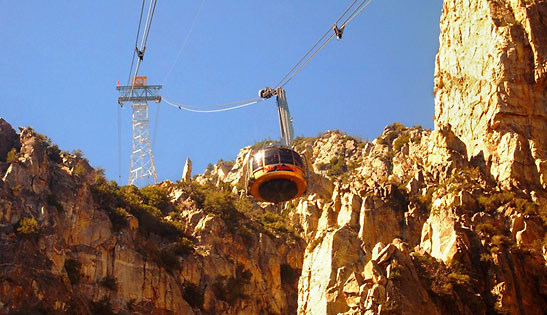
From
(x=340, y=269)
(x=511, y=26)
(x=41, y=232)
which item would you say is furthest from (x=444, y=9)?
(x=41, y=232)

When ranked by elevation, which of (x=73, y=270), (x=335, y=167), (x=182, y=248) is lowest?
(x=73, y=270)

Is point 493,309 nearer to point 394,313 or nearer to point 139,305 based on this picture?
point 394,313

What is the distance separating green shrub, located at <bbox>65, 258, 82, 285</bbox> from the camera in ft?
215

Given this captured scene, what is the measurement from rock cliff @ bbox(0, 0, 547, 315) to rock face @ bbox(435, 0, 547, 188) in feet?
0.32

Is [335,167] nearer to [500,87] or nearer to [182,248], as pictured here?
[500,87]

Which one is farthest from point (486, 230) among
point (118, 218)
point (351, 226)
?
point (118, 218)

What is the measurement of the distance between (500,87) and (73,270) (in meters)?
28.6

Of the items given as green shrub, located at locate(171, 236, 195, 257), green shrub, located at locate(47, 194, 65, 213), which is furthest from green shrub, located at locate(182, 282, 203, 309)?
green shrub, located at locate(47, 194, 65, 213)

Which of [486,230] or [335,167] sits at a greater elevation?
[335,167]

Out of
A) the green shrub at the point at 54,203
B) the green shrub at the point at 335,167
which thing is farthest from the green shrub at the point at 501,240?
the green shrub at the point at 335,167

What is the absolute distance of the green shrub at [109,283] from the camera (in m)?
67.0

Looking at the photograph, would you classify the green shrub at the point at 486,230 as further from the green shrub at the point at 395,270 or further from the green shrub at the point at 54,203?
the green shrub at the point at 54,203

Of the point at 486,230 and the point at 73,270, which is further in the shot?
the point at 73,270

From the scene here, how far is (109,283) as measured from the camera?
67188mm
